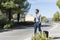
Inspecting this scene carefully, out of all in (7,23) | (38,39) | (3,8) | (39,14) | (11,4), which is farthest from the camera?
(3,8)

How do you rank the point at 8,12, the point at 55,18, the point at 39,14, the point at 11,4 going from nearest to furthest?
the point at 39,14, the point at 11,4, the point at 8,12, the point at 55,18

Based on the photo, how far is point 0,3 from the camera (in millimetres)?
41062

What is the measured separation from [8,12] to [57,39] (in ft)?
103

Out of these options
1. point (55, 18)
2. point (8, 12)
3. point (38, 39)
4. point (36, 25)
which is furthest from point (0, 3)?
point (55, 18)

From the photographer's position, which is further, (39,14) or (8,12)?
(8,12)

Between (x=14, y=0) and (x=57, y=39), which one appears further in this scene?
(x=14, y=0)

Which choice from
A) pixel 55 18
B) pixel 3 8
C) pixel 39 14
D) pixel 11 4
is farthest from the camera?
pixel 55 18

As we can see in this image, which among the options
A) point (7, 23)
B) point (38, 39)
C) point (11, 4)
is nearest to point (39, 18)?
point (38, 39)

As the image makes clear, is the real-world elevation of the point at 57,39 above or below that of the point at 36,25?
below

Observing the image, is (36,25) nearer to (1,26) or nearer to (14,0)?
(1,26)

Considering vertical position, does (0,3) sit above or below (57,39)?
above

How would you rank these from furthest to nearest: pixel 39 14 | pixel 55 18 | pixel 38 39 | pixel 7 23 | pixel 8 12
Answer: pixel 55 18
pixel 8 12
pixel 7 23
pixel 39 14
pixel 38 39

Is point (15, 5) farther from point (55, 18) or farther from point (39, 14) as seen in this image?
point (55, 18)

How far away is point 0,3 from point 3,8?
230cm
